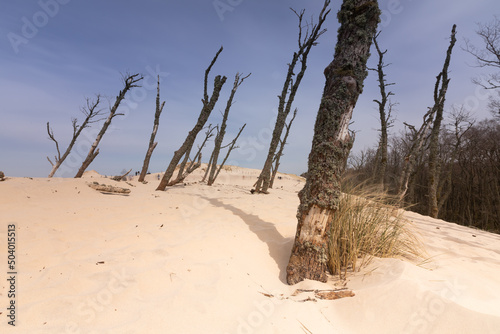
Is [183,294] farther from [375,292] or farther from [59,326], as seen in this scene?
[375,292]

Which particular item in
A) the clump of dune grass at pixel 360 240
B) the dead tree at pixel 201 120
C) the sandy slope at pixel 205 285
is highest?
the dead tree at pixel 201 120

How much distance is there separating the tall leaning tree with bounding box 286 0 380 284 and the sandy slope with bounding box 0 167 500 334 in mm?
306

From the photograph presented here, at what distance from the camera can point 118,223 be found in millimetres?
3367

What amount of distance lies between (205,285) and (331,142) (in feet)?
6.24

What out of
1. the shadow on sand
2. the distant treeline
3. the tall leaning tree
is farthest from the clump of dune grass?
the distant treeline

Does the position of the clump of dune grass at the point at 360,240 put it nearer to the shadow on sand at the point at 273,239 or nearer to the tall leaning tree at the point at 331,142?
the tall leaning tree at the point at 331,142

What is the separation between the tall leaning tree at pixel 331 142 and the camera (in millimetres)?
2447

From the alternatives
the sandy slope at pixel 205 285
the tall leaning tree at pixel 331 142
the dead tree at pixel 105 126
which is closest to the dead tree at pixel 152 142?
the dead tree at pixel 105 126

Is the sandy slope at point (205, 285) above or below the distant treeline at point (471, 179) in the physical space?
below

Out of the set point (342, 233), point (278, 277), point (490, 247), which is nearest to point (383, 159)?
point (490, 247)

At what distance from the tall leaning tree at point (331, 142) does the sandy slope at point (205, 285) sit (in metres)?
0.31

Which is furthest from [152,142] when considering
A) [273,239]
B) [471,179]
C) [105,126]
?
[471,179]

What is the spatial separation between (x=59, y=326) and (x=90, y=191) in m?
5.41

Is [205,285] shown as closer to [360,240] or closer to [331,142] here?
[360,240]
